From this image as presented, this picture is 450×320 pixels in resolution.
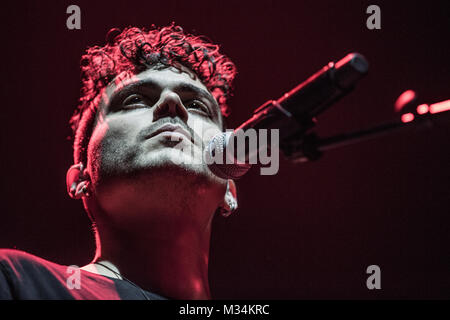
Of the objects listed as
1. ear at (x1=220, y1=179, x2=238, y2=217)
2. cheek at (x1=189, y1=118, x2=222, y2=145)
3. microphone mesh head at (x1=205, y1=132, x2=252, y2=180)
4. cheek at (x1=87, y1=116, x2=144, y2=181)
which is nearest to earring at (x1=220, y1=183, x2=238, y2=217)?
ear at (x1=220, y1=179, x2=238, y2=217)

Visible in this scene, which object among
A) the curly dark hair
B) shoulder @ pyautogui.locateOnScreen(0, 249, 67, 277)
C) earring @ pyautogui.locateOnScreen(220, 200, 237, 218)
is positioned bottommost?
shoulder @ pyautogui.locateOnScreen(0, 249, 67, 277)

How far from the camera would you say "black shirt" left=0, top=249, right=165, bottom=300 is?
137cm

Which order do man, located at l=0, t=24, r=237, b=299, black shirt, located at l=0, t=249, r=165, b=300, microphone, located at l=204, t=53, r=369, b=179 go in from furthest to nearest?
man, located at l=0, t=24, r=237, b=299
black shirt, located at l=0, t=249, r=165, b=300
microphone, located at l=204, t=53, r=369, b=179

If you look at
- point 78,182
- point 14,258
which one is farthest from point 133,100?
point 14,258

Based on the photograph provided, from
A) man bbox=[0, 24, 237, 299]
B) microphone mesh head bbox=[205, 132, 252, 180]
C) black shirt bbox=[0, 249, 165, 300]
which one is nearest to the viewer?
microphone mesh head bbox=[205, 132, 252, 180]

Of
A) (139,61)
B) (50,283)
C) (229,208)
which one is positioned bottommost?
(50,283)

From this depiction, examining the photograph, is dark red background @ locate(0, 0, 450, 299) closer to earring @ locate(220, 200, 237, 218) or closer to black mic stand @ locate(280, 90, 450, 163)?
earring @ locate(220, 200, 237, 218)

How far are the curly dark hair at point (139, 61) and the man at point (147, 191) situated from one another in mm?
64

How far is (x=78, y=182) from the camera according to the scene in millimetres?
2090

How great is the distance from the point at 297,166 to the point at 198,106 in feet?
2.57

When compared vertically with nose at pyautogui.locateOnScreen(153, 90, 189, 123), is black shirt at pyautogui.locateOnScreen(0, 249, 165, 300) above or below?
below

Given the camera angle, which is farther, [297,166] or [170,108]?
[297,166]

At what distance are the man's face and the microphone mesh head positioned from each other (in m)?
0.40

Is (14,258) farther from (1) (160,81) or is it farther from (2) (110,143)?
(1) (160,81)
